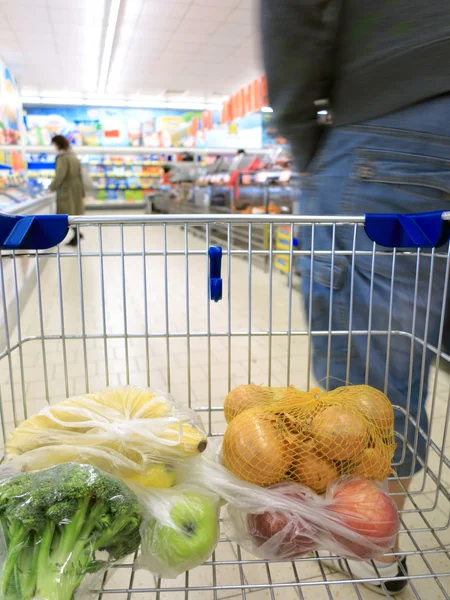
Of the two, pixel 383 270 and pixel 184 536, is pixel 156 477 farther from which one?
pixel 383 270

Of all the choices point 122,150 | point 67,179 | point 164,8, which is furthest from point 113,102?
point 67,179

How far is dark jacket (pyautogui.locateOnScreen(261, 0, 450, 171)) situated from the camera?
3.49 feet

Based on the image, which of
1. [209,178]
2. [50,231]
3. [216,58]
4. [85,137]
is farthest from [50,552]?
[85,137]

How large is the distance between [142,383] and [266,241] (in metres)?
4.02

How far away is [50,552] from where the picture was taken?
2.47 feet

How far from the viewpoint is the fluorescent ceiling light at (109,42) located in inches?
353

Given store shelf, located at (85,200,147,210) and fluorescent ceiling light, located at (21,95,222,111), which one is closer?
store shelf, located at (85,200,147,210)

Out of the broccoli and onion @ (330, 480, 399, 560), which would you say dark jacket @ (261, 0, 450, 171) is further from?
the broccoli

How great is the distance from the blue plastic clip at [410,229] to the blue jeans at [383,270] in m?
0.06

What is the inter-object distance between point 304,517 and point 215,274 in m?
0.52

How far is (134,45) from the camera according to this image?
36.7 feet

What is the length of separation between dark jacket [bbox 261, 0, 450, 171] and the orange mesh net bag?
0.67 meters

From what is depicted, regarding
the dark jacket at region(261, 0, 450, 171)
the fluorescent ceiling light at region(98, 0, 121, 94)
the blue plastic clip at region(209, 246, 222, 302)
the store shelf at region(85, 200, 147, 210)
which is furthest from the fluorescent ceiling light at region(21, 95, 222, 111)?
the blue plastic clip at region(209, 246, 222, 302)

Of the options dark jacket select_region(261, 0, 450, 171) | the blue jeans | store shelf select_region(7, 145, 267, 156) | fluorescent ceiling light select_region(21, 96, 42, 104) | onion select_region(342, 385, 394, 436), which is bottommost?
onion select_region(342, 385, 394, 436)
